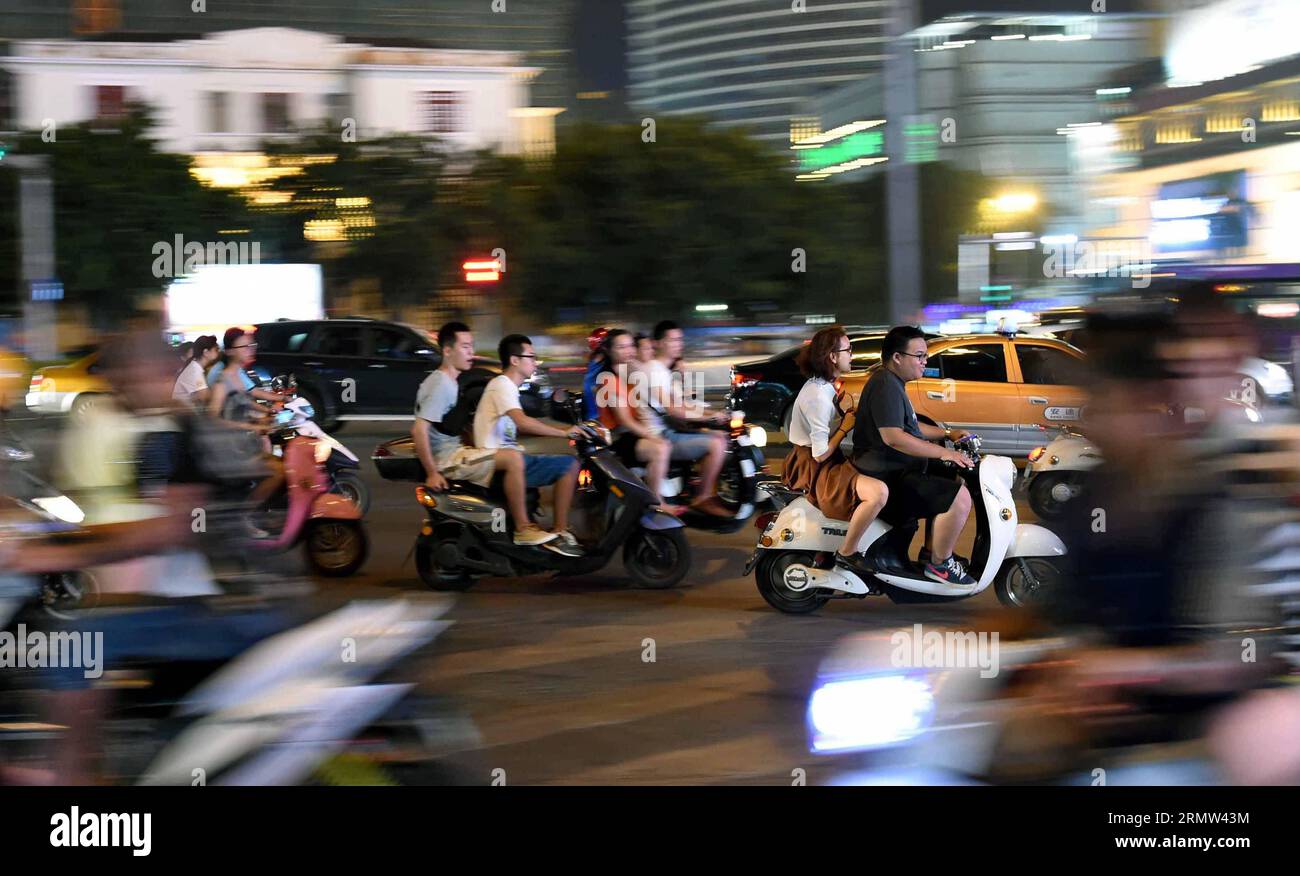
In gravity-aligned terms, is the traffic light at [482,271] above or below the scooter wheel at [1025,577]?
above

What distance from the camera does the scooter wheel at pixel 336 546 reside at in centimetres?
956

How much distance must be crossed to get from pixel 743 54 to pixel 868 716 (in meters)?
84.5

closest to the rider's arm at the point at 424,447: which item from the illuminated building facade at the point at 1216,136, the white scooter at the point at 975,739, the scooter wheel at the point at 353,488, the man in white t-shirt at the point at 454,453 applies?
the man in white t-shirt at the point at 454,453

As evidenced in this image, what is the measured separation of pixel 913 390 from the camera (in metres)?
15.6

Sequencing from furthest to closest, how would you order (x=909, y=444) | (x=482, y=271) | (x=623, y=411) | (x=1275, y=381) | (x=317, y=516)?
1. (x=482, y=271)
2. (x=1275, y=381)
3. (x=623, y=411)
4. (x=317, y=516)
5. (x=909, y=444)

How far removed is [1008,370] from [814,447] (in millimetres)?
7759

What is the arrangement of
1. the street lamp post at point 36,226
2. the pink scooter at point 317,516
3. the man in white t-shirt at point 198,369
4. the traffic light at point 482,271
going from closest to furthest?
the pink scooter at point 317,516 < the man in white t-shirt at point 198,369 < the street lamp post at point 36,226 < the traffic light at point 482,271

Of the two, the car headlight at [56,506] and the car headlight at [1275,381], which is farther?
the car headlight at [1275,381]

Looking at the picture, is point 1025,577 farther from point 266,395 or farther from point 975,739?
point 266,395

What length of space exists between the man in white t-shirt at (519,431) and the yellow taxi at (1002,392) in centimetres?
683

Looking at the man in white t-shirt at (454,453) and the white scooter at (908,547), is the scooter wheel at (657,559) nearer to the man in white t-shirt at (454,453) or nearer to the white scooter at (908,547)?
the man in white t-shirt at (454,453)

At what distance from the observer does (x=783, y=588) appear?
8.05 m

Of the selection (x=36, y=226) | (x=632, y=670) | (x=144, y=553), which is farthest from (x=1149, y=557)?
(x=36, y=226)
